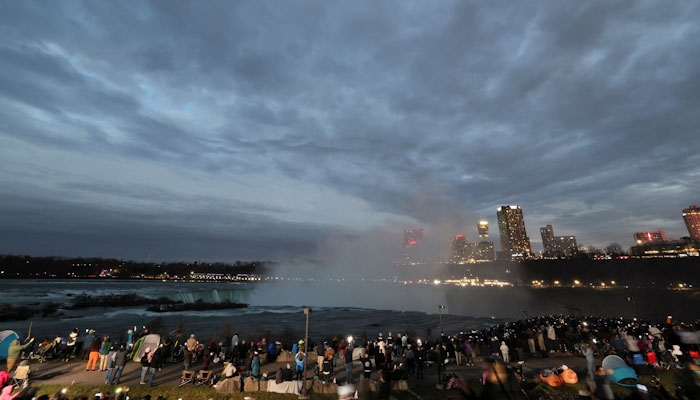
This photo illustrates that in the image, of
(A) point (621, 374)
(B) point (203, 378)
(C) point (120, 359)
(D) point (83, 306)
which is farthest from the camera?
(D) point (83, 306)

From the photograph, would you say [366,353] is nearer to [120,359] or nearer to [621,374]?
[621,374]

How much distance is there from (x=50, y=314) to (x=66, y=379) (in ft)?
251

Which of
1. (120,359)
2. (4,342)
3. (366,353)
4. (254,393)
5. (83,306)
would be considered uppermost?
(4,342)

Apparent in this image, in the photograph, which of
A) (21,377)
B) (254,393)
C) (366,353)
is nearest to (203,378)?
(254,393)

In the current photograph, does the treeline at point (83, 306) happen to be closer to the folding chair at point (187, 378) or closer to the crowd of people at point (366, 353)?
the crowd of people at point (366, 353)

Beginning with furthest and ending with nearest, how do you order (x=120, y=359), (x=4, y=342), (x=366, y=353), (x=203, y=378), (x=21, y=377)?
(x=366, y=353) < (x=4, y=342) < (x=203, y=378) < (x=120, y=359) < (x=21, y=377)

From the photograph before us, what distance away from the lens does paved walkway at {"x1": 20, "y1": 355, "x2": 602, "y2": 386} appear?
17.1 metres

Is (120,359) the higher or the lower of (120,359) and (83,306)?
the higher

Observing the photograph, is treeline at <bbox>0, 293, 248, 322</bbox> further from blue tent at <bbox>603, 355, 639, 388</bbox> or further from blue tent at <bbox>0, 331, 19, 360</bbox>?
blue tent at <bbox>603, 355, 639, 388</bbox>

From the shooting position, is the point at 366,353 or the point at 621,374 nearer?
the point at 621,374

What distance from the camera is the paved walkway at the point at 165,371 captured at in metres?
17.1

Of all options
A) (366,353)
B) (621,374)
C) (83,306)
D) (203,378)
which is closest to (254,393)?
(203,378)

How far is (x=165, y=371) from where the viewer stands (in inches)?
760

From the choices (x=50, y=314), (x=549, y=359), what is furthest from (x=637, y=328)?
(x=50, y=314)
